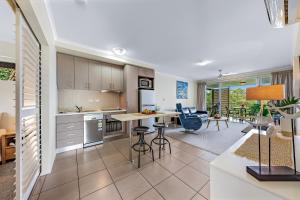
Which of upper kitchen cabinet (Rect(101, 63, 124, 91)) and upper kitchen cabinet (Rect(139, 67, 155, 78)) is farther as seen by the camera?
upper kitchen cabinet (Rect(139, 67, 155, 78))

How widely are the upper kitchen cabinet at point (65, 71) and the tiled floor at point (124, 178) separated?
5.30 feet

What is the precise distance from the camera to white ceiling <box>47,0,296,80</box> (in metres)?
1.71

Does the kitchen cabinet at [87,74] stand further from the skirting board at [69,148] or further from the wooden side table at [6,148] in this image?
the skirting board at [69,148]

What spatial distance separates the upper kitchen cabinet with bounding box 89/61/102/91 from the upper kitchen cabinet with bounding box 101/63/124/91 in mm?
111

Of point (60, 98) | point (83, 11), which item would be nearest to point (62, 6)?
point (83, 11)

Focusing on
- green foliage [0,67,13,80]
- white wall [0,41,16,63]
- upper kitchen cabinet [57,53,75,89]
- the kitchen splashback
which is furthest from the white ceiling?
green foliage [0,67,13,80]

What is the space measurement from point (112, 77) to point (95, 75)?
505 millimetres

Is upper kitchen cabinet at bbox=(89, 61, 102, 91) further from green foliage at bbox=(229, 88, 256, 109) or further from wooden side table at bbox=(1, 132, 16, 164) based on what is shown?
green foliage at bbox=(229, 88, 256, 109)

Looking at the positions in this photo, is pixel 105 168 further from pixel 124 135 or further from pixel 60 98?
pixel 60 98

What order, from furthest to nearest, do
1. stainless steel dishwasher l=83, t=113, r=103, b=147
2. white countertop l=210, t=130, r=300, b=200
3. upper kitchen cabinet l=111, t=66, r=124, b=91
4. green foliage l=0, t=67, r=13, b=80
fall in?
upper kitchen cabinet l=111, t=66, r=124, b=91 → stainless steel dishwasher l=83, t=113, r=103, b=147 → green foliage l=0, t=67, r=13, b=80 → white countertop l=210, t=130, r=300, b=200

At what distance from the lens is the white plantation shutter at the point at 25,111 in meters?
1.27

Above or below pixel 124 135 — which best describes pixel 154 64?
above

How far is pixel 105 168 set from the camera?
217 centimetres

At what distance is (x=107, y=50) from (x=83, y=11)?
4.43ft
